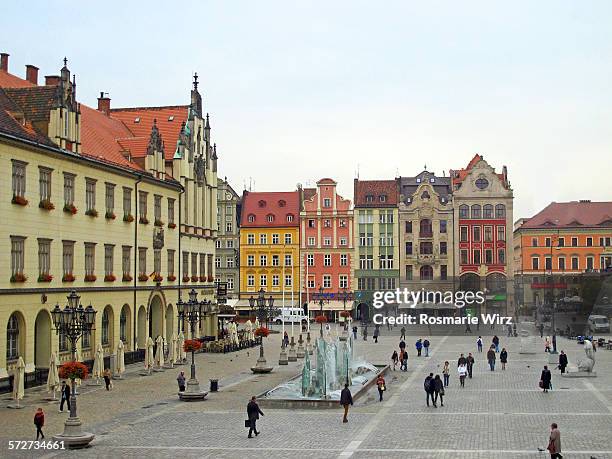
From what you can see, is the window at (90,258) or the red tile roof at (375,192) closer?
the window at (90,258)

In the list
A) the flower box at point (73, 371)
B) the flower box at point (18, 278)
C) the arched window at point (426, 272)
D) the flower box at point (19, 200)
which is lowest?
the flower box at point (73, 371)

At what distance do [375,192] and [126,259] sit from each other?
60594 mm

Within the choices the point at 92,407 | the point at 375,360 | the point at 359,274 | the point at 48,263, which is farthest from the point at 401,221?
the point at 92,407

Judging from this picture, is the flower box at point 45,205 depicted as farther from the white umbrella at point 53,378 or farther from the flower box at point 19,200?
the white umbrella at point 53,378

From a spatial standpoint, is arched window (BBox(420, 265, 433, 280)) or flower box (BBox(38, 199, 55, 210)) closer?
flower box (BBox(38, 199, 55, 210))

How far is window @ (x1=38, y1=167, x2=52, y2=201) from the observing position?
1836 inches

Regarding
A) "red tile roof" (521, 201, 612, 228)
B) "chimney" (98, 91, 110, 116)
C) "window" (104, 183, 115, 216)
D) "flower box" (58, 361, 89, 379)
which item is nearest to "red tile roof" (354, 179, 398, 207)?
"red tile roof" (521, 201, 612, 228)

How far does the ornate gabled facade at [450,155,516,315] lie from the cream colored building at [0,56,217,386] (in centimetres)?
4480

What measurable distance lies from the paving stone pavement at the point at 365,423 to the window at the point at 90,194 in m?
10.3

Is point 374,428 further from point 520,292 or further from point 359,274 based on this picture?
point 520,292

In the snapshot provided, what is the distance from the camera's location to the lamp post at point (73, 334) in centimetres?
2831
